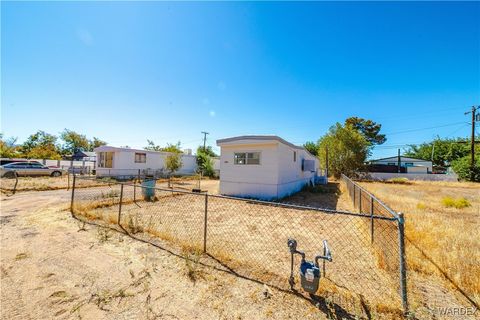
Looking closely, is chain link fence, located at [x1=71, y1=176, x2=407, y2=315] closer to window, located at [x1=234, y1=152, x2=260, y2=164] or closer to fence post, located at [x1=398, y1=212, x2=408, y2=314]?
fence post, located at [x1=398, y1=212, x2=408, y2=314]

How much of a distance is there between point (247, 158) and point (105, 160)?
1696 cm

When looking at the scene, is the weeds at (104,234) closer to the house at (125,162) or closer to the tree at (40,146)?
the house at (125,162)

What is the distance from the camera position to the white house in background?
9.97m

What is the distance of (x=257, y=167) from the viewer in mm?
10359

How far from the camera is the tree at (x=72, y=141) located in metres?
46.4

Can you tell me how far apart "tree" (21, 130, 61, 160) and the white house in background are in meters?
39.4

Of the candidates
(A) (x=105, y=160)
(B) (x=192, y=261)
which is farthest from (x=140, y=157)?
(B) (x=192, y=261)

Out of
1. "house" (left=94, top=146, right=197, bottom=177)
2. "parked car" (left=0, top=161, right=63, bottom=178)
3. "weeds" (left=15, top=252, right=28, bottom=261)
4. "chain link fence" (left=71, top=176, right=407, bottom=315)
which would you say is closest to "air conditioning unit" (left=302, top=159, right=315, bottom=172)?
"chain link fence" (left=71, top=176, right=407, bottom=315)

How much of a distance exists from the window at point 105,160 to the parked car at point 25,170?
3.35 metres

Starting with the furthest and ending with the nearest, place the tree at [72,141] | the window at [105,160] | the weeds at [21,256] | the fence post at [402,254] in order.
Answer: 1. the tree at [72,141]
2. the window at [105,160]
3. the weeds at [21,256]
4. the fence post at [402,254]

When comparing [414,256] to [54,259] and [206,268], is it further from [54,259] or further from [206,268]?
[54,259]

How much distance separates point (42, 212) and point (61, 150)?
171ft

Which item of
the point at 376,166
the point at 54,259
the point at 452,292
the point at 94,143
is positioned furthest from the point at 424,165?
the point at 94,143

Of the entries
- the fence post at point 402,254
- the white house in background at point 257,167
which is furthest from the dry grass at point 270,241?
the white house in background at point 257,167
